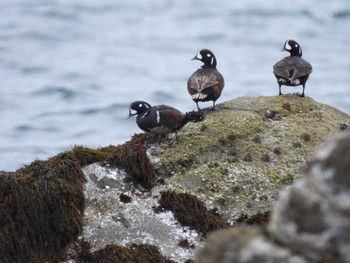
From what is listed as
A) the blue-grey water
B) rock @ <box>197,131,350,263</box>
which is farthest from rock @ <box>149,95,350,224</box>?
the blue-grey water

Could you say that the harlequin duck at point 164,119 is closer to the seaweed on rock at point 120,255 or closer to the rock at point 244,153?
the rock at point 244,153

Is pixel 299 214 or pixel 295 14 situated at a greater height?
pixel 299 214

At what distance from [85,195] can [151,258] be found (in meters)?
1.34

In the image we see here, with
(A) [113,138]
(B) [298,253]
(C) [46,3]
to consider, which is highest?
(B) [298,253]

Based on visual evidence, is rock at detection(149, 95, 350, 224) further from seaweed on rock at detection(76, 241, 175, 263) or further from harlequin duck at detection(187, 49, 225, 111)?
harlequin duck at detection(187, 49, 225, 111)

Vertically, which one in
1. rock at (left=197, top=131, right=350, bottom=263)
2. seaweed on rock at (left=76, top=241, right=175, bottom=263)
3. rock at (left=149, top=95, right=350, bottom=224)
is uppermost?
rock at (left=197, top=131, right=350, bottom=263)

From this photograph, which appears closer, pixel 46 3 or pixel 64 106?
pixel 64 106

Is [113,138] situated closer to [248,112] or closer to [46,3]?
[46,3]

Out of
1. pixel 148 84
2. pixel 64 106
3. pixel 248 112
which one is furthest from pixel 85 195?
pixel 148 84

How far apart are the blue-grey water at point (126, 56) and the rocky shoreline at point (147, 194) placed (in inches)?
718

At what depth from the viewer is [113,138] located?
32.8m

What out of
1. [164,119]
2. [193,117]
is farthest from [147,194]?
[193,117]

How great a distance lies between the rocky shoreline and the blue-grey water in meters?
18.2

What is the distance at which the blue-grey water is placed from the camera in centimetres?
3419
